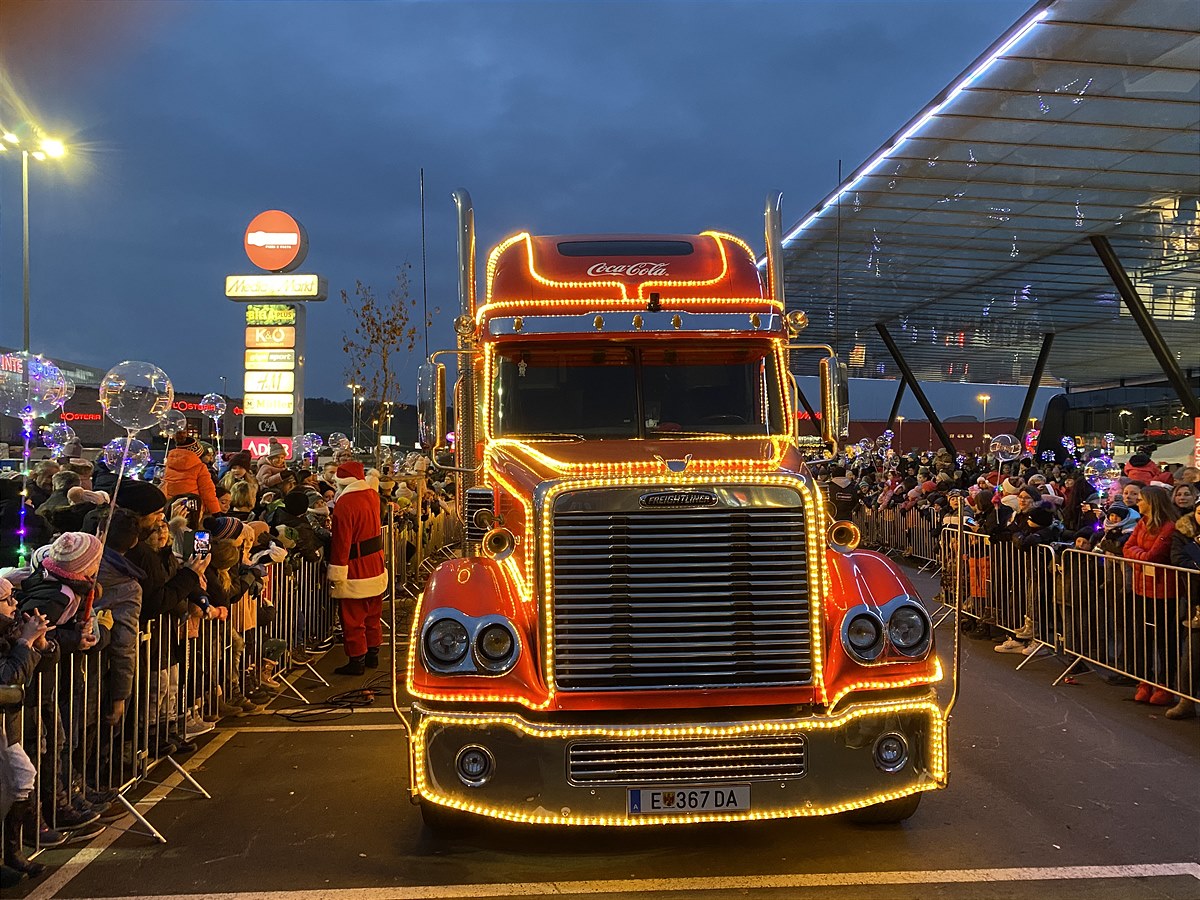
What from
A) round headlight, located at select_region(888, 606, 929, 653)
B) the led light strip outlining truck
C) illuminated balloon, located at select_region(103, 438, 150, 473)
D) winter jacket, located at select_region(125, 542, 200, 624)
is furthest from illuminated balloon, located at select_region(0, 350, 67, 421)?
round headlight, located at select_region(888, 606, 929, 653)

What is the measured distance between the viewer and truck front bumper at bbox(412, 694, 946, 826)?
4.58 m

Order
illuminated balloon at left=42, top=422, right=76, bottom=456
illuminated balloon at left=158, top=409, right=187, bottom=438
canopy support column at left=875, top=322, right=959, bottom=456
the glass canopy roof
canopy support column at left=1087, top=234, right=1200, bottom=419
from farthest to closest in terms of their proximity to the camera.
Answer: canopy support column at left=875, top=322, right=959, bottom=456 < canopy support column at left=1087, top=234, right=1200, bottom=419 < illuminated balloon at left=42, top=422, right=76, bottom=456 < the glass canopy roof < illuminated balloon at left=158, top=409, right=187, bottom=438

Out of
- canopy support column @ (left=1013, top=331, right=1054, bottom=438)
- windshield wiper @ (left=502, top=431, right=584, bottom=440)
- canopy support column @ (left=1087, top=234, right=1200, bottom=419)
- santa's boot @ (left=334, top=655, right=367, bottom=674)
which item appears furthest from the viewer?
canopy support column @ (left=1013, top=331, right=1054, bottom=438)

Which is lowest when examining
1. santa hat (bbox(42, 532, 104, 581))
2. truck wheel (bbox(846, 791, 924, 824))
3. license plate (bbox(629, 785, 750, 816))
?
truck wheel (bbox(846, 791, 924, 824))

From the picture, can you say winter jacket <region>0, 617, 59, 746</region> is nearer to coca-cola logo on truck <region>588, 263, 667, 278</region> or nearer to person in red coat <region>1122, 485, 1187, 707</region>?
coca-cola logo on truck <region>588, 263, 667, 278</region>

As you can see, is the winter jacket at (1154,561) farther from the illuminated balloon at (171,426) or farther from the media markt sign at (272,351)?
the media markt sign at (272,351)

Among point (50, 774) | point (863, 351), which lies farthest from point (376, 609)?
point (863, 351)

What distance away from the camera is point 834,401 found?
732cm

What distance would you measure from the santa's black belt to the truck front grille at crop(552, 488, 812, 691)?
481cm

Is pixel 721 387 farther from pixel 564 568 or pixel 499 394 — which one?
pixel 564 568

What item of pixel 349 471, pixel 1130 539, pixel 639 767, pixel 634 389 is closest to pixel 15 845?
pixel 639 767

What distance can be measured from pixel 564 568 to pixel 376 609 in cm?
520

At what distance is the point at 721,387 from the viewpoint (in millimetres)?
6559

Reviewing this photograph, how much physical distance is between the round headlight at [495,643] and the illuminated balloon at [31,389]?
1041cm
